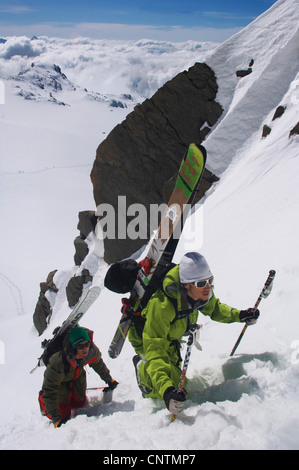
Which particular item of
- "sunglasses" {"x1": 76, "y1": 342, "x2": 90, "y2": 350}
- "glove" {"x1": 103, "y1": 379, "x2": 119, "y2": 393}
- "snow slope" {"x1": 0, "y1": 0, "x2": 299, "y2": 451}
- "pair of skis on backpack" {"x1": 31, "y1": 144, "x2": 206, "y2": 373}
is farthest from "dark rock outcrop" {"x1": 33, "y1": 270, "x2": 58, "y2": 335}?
"sunglasses" {"x1": 76, "y1": 342, "x2": 90, "y2": 350}

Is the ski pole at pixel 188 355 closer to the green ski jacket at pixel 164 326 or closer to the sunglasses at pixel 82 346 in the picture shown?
the green ski jacket at pixel 164 326

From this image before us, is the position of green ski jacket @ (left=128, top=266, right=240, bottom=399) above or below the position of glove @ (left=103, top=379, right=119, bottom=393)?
above

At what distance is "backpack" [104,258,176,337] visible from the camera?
4598 millimetres

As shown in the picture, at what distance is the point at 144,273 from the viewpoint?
500 cm

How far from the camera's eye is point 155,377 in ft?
10.7

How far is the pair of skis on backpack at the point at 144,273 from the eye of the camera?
4668 mm

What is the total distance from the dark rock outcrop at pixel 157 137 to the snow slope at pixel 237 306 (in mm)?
1233

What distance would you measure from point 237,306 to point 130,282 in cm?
196

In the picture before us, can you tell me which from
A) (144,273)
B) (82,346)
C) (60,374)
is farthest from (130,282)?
(60,374)

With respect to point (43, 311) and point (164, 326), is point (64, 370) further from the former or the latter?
point (43, 311)

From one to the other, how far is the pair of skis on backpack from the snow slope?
3.23 ft

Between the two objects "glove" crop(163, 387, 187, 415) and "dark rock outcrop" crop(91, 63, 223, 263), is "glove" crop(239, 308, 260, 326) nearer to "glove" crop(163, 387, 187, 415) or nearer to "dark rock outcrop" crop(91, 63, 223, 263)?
"glove" crop(163, 387, 187, 415)

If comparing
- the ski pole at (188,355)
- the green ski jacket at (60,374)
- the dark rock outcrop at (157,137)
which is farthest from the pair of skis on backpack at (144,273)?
the dark rock outcrop at (157,137)
